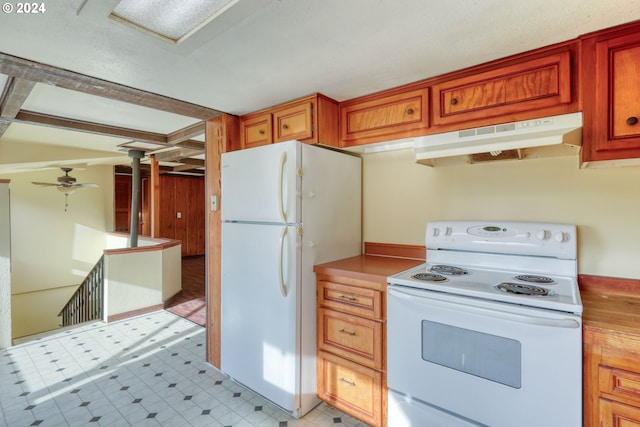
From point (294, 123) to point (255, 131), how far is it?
443 millimetres

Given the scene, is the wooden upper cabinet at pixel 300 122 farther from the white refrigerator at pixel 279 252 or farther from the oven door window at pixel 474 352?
the oven door window at pixel 474 352

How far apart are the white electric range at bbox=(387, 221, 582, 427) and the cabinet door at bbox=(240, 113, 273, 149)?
4.87 feet

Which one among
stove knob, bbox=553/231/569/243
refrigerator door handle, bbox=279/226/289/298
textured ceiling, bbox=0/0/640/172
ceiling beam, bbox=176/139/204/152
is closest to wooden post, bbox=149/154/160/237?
ceiling beam, bbox=176/139/204/152

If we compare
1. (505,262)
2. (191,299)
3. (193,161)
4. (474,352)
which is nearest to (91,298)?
(191,299)

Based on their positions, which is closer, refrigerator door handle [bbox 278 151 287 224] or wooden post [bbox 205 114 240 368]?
refrigerator door handle [bbox 278 151 287 224]

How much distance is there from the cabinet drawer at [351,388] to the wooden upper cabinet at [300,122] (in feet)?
4.85

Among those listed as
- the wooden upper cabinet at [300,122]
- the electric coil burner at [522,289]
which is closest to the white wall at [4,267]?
the wooden upper cabinet at [300,122]

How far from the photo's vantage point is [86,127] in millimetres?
3215

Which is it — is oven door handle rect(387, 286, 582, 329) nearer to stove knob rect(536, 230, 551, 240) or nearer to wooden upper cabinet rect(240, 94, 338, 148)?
stove knob rect(536, 230, 551, 240)

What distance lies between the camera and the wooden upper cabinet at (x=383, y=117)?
1.94 metres

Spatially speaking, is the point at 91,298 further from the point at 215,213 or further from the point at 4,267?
the point at 215,213

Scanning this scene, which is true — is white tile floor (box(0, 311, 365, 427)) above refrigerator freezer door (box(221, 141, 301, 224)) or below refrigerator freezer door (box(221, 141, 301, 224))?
below

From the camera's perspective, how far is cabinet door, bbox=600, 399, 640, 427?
113 cm

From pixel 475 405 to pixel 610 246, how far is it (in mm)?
1086
